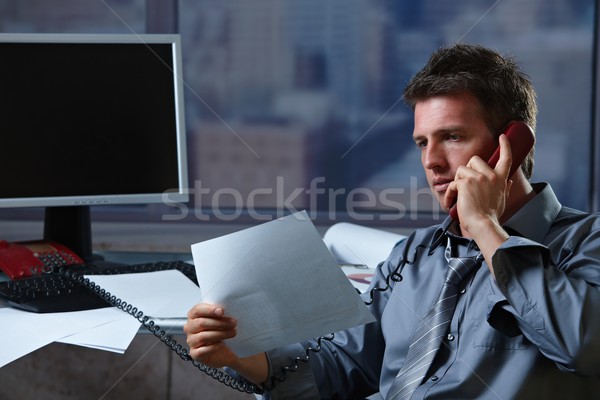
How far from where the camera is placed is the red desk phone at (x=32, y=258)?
1.71 m

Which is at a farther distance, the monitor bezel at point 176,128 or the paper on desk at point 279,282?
the monitor bezel at point 176,128

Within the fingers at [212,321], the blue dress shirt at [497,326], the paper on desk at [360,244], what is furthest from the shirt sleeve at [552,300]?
the paper on desk at [360,244]

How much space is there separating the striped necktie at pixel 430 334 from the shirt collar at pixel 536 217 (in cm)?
9

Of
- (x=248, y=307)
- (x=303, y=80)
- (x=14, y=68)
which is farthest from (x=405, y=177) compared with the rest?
(x=248, y=307)

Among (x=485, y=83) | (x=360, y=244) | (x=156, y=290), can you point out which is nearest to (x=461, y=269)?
(x=485, y=83)

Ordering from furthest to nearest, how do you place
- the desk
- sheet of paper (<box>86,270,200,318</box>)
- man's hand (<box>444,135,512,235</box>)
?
the desk
sheet of paper (<box>86,270,200,318</box>)
man's hand (<box>444,135,512,235</box>)

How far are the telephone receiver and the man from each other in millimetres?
20

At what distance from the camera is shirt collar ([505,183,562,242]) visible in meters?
1.10

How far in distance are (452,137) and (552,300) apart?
0.33 meters

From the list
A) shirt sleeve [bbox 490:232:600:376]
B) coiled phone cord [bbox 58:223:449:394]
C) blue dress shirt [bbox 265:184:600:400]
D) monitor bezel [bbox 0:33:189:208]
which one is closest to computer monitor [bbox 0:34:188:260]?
monitor bezel [bbox 0:33:189:208]

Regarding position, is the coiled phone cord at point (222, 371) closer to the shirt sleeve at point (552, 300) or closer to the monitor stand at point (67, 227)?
the shirt sleeve at point (552, 300)

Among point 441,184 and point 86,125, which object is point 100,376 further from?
point 441,184

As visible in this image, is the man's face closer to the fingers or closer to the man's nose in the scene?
the man's nose

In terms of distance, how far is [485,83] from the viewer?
1167mm
